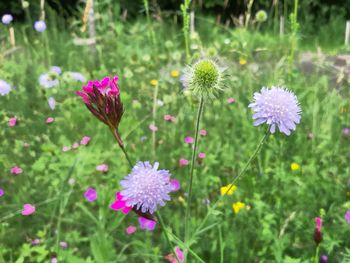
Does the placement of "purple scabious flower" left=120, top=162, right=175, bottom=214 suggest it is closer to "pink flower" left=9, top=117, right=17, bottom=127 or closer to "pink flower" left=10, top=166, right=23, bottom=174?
"pink flower" left=10, top=166, right=23, bottom=174

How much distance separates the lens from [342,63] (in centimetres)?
229

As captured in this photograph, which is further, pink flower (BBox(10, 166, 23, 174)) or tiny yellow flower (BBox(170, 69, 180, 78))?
tiny yellow flower (BBox(170, 69, 180, 78))

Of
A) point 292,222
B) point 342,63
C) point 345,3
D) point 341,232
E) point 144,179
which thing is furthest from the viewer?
point 345,3

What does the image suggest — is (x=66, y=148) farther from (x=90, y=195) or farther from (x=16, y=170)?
(x=90, y=195)

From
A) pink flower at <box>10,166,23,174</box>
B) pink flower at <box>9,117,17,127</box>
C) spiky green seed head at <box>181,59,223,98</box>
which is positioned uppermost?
spiky green seed head at <box>181,59,223,98</box>

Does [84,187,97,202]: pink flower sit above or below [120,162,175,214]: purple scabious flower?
below

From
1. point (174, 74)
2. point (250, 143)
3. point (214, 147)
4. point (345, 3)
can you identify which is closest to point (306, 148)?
point (250, 143)

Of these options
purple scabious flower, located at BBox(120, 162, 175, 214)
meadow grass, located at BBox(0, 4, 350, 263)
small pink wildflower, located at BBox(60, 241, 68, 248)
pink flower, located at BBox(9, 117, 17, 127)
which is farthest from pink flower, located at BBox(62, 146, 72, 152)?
purple scabious flower, located at BBox(120, 162, 175, 214)

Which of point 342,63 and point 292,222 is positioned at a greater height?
point 342,63

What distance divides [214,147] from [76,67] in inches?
62.9

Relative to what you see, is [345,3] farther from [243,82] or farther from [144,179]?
[144,179]

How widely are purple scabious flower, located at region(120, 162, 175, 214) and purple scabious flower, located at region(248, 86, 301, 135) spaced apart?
28 cm

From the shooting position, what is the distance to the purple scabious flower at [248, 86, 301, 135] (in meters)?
1.10

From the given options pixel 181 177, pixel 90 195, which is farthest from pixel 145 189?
pixel 181 177
